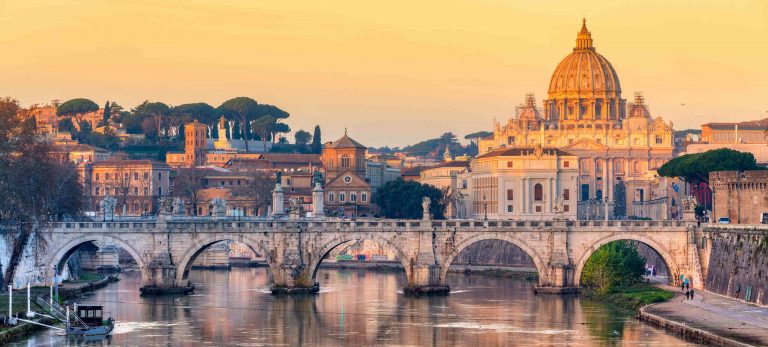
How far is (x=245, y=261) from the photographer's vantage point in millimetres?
138625

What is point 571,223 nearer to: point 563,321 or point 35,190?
point 563,321

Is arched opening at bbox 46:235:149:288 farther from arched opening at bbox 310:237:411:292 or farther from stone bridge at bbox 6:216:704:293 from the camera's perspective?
arched opening at bbox 310:237:411:292

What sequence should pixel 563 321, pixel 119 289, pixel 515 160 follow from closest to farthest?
pixel 563 321 → pixel 119 289 → pixel 515 160

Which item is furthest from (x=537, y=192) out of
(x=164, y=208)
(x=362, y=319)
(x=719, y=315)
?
(x=719, y=315)

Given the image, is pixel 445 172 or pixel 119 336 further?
pixel 445 172

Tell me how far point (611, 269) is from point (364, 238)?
13.8 metres

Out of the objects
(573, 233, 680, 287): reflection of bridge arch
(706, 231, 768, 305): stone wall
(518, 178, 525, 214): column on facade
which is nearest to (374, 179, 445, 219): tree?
(518, 178, 525, 214): column on facade

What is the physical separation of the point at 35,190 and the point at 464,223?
2403 centimetres

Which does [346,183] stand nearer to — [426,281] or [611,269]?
[426,281]

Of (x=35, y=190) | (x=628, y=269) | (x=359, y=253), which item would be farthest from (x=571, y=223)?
(x=359, y=253)

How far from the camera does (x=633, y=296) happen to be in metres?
93.1

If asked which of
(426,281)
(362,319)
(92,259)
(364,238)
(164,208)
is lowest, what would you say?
(362,319)

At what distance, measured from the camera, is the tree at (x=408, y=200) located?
552 feet

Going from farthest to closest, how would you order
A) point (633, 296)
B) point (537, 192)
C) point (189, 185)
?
point (189, 185) → point (537, 192) → point (633, 296)
